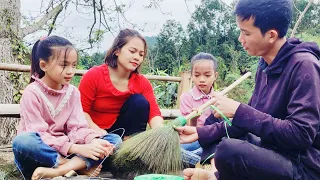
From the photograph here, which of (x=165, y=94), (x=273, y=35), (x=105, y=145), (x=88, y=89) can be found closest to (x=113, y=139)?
(x=105, y=145)

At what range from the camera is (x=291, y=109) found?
157 cm

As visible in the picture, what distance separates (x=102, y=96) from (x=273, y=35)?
4.88 ft

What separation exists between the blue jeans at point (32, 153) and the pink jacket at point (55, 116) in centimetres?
5

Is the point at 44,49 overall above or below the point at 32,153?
above

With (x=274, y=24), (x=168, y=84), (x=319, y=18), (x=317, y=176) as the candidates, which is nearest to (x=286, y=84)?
(x=274, y=24)

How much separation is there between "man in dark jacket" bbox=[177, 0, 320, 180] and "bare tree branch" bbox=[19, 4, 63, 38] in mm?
4487

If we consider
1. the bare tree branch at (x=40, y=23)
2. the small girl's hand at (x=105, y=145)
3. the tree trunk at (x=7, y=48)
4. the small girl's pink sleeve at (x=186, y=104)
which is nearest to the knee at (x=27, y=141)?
the small girl's hand at (x=105, y=145)

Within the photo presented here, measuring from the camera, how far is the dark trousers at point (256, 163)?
161 centimetres

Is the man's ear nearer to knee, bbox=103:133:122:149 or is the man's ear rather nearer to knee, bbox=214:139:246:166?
knee, bbox=214:139:246:166

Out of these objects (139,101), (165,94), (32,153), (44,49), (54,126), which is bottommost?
(165,94)

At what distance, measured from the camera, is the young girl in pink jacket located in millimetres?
2246

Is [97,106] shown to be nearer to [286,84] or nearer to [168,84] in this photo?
[286,84]

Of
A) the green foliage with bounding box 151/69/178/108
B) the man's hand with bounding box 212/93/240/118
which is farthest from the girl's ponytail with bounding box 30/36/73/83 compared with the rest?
the green foliage with bounding box 151/69/178/108

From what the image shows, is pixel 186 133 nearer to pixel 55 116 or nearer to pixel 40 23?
pixel 55 116
